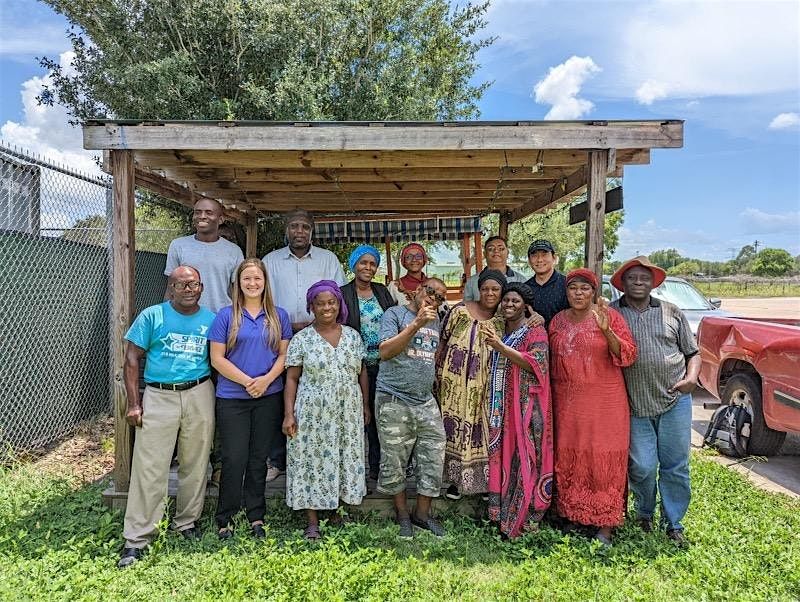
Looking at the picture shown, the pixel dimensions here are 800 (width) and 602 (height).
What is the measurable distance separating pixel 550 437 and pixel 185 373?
7.75 feet

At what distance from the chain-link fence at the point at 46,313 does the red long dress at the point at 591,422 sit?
4432 millimetres

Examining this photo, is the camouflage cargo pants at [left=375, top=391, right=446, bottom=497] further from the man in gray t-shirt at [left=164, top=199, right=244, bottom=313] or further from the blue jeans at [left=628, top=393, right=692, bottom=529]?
the man in gray t-shirt at [left=164, top=199, right=244, bottom=313]

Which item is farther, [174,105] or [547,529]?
[174,105]

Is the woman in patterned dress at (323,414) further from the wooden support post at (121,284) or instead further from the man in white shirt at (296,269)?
the wooden support post at (121,284)

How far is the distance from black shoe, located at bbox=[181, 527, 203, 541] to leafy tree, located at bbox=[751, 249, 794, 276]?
68.0 m

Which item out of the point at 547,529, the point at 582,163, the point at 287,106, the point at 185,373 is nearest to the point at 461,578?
the point at 547,529

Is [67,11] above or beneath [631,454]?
above

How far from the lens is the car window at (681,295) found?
9.26 meters

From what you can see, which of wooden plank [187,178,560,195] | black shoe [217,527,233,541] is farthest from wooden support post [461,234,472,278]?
black shoe [217,527,233,541]

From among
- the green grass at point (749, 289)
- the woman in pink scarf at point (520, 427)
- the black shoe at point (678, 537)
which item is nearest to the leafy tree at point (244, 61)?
the woman in pink scarf at point (520, 427)

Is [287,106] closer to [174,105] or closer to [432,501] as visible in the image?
[174,105]

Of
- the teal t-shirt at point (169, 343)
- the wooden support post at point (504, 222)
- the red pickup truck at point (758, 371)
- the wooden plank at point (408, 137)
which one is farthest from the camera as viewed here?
the wooden support post at point (504, 222)

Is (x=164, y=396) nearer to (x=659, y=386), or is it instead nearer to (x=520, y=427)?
(x=520, y=427)

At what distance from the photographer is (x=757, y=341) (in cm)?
548
